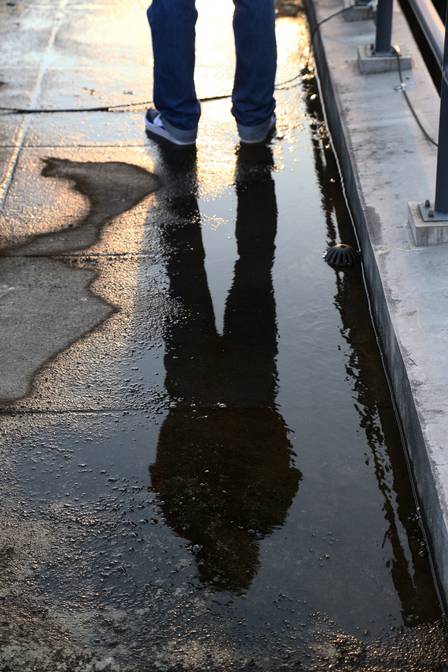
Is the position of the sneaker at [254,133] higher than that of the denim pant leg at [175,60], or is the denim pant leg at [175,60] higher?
the denim pant leg at [175,60]

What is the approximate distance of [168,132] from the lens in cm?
493

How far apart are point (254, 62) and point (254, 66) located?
0.06ft

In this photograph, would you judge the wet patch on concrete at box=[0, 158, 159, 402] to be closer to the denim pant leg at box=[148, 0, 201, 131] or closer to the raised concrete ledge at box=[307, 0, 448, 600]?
the denim pant leg at box=[148, 0, 201, 131]

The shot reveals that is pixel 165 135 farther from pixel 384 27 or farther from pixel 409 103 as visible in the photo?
pixel 384 27

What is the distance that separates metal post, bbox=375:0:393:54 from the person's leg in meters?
0.64

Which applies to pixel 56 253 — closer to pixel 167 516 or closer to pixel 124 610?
pixel 167 516

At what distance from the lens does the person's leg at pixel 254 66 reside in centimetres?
470

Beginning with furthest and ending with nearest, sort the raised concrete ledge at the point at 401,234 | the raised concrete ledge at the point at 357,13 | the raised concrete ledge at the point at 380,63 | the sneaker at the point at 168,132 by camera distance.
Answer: the raised concrete ledge at the point at 357,13 < the raised concrete ledge at the point at 380,63 < the sneaker at the point at 168,132 < the raised concrete ledge at the point at 401,234

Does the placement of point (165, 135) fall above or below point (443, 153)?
below

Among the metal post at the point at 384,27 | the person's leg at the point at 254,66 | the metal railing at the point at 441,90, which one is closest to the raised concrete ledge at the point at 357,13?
the metal post at the point at 384,27

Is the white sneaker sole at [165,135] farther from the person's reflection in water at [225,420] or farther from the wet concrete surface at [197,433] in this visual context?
the person's reflection in water at [225,420]

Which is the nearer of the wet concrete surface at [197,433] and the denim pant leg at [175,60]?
the wet concrete surface at [197,433]

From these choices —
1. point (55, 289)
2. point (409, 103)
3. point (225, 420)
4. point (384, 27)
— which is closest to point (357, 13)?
point (384, 27)

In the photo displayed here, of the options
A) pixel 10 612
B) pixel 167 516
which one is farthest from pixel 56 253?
pixel 10 612
